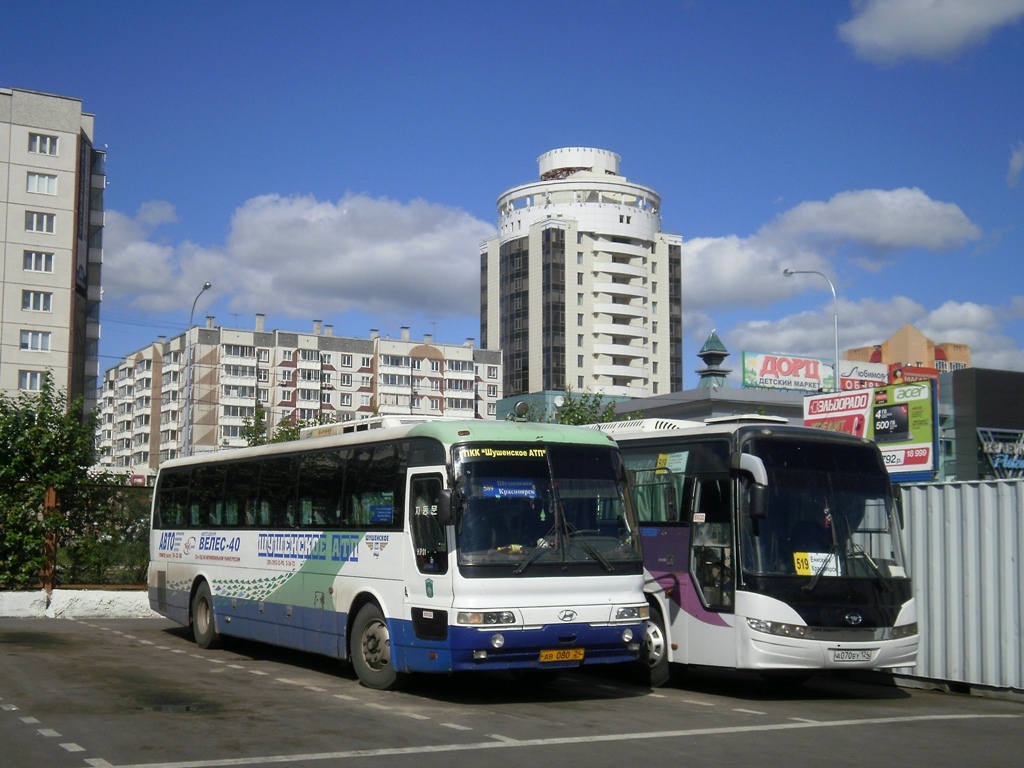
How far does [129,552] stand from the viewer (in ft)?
84.9

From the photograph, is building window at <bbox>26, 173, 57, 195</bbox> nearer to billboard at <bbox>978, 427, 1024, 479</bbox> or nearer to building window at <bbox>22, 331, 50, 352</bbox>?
building window at <bbox>22, 331, 50, 352</bbox>

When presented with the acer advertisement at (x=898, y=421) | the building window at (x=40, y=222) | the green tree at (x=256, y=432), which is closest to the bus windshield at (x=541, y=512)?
the acer advertisement at (x=898, y=421)

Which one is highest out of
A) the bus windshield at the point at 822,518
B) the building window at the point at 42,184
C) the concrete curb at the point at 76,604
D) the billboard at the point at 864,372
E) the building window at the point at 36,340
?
the building window at the point at 42,184

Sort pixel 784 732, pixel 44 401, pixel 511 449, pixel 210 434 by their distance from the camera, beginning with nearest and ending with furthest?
pixel 784 732 → pixel 511 449 → pixel 44 401 → pixel 210 434

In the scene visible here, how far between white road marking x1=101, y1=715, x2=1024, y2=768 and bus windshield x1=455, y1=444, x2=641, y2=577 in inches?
94.8

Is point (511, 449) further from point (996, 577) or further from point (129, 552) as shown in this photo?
point (129, 552)

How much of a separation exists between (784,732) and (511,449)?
4193mm

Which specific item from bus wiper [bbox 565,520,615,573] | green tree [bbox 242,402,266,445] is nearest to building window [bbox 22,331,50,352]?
green tree [bbox 242,402,266,445]

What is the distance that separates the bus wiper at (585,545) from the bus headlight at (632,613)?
18.7 inches

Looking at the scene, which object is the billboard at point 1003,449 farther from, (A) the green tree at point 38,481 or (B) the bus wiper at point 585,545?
(B) the bus wiper at point 585,545

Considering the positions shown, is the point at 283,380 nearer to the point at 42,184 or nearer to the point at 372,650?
the point at 42,184

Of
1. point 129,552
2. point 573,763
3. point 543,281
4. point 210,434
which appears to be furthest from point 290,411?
point 573,763

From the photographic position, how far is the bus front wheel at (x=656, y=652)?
49.1 feet

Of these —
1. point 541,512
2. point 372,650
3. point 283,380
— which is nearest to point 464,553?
point 541,512
